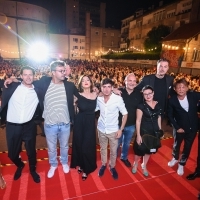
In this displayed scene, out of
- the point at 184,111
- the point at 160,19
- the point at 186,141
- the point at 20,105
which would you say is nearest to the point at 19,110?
the point at 20,105

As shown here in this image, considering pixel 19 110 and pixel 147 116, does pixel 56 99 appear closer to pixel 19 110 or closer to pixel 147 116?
pixel 19 110

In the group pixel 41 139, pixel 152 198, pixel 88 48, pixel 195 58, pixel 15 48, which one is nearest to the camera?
pixel 152 198

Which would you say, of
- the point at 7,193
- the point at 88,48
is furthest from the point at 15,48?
the point at 7,193

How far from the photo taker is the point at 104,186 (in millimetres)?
3482

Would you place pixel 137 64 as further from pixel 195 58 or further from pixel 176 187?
pixel 176 187

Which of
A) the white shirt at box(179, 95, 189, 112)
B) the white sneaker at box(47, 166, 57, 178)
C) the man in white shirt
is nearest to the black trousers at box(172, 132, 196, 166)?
the white shirt at box(179, 95, 189, 112)

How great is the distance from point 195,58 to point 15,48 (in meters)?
32.6

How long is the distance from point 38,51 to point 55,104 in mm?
40367

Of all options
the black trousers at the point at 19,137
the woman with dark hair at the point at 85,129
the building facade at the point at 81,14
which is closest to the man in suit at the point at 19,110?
the black trousers at the point at 19,137

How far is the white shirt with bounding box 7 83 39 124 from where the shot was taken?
3.23m

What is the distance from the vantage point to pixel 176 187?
3496 millimetres

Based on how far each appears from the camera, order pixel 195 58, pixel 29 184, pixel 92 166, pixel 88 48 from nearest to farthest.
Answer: pixel 29 184
pixel 92 166
pixel 195 58
pixel 88 48

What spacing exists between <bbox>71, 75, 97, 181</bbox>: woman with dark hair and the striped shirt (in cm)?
28

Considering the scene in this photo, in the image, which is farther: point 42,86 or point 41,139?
point 41,139
